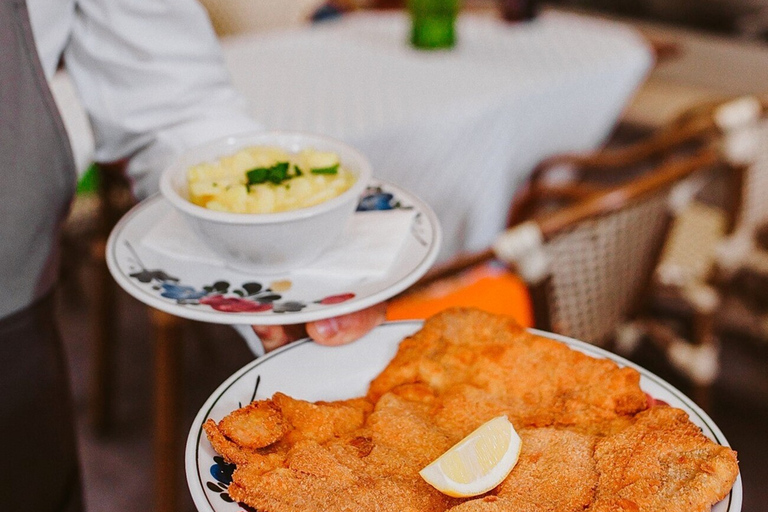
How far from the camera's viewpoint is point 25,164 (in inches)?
38.6

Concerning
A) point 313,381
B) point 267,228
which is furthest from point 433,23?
point 313,381

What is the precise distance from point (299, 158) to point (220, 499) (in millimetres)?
536

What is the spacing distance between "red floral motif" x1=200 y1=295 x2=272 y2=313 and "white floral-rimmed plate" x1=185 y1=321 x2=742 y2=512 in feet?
0.19

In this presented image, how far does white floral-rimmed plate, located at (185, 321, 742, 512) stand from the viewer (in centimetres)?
68

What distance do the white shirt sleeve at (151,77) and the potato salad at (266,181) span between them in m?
0.21

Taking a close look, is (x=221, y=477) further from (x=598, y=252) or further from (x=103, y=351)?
(x=103, y=351)

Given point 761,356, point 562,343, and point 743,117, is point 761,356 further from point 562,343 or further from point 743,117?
point 562,343

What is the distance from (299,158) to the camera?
103cm

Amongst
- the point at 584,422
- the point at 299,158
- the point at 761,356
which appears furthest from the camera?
the point at 761,356

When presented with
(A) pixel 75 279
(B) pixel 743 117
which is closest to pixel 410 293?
(B) pixel 743 117

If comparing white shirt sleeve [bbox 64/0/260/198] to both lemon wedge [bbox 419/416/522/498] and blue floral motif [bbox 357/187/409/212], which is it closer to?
blue floral motif [bbox 357/187/409/212]

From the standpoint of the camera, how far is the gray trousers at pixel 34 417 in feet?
3.44

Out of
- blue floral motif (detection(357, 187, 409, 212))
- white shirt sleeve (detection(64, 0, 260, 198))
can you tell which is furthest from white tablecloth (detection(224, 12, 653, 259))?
blue floral motif (detection(357, 187, 409, 212))

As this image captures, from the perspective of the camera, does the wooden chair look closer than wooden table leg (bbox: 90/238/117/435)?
Yes
